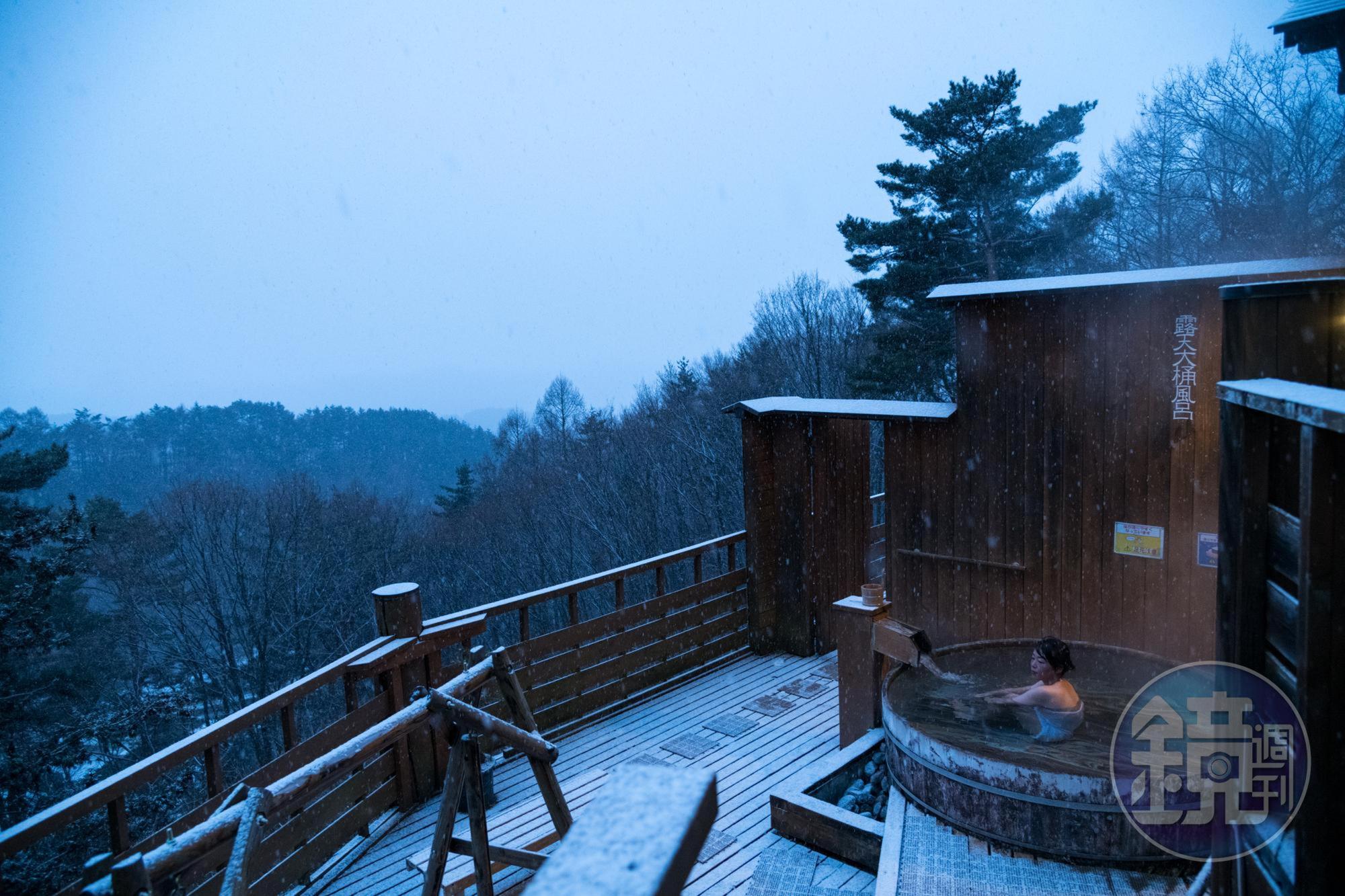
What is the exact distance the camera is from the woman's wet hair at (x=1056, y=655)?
4.65 metres

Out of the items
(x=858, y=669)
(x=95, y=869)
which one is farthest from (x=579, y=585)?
(x=95, y=869)

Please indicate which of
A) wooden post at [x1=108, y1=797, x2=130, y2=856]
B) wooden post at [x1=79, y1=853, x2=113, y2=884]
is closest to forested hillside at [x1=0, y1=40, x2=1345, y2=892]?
wooden post at [x1=108, y1=797, x2=130, y2=856]

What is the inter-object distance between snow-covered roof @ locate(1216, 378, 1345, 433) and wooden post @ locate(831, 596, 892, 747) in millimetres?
4370

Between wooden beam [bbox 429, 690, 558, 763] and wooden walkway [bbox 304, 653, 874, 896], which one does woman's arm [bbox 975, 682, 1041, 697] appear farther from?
wooden beam [bbox 429, 690, 558, 763]

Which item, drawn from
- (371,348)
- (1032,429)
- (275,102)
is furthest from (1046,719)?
(275,102)

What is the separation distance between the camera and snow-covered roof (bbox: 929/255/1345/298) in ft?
16.2

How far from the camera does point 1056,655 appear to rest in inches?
183

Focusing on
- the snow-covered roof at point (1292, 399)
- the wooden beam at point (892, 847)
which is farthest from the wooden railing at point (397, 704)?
the snow-covered roof at point (1292, 399)

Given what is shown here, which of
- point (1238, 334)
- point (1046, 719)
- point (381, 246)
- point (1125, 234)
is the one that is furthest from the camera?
point (381, 246)

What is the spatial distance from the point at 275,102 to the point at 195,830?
195 m

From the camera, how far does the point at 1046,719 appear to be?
4.58m

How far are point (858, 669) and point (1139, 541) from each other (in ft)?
7.72

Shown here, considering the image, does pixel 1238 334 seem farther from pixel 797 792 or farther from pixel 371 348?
pixel 371 348

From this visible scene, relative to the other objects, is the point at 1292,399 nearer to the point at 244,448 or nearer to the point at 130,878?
the point at 130,878
